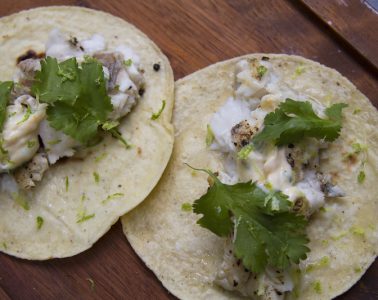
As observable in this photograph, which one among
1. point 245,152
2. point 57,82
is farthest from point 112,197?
point 245,152

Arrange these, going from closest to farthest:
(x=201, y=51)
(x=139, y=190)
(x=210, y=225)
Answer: (x=210, y=225)
(x=139, y=190)
(x=201, y=51)

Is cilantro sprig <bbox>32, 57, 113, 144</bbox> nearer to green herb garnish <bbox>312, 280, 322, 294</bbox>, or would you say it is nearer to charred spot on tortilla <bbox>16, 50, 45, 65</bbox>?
charred spot on tortilla <bbox>16, 50, 45, 65</bbox>

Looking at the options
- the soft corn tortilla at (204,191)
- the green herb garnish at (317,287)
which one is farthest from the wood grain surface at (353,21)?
the green herb garnish at (317,287)

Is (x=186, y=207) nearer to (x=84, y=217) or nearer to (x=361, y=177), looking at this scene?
(x=84, y=217)

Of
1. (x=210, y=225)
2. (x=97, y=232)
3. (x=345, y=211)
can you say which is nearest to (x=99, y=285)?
(x=97, y=232)

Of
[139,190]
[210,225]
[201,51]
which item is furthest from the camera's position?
[201,51]

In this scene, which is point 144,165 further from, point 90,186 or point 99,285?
point 99,285
